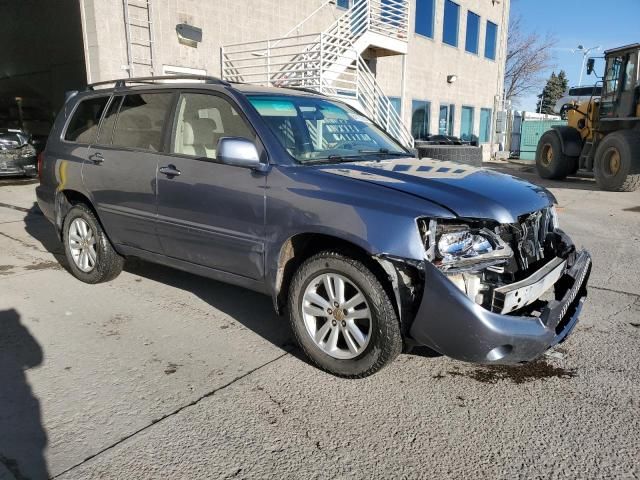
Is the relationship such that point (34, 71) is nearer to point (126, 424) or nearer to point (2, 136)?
point (2, 136)

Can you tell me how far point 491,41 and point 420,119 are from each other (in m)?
8.44

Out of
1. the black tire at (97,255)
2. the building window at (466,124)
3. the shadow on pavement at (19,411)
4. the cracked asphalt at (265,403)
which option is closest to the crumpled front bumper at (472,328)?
the cracked asphalt at (265,403)

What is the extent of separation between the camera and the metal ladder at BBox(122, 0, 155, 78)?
10.9 m

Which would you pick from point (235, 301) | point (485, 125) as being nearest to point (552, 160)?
point (485, 125)

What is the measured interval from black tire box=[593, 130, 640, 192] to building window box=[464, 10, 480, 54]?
41.1 ft

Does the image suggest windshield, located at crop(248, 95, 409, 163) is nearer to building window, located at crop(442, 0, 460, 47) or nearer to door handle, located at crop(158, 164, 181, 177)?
door handle, located at crop(158, 164, 181, 177)

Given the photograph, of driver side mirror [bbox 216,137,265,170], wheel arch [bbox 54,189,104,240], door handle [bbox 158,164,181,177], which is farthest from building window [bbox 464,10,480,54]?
driver side mirror [bbox 216,137,265,170]

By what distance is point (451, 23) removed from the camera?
21781 mm

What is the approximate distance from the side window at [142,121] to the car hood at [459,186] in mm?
1555

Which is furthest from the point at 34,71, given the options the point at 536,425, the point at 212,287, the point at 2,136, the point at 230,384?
the point at 536,425

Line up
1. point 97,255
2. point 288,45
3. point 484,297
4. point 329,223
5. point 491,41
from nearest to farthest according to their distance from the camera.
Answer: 1. point 484,297
2. point 329,223
3. point 97,255
4. point 288,45
5. point 491,41

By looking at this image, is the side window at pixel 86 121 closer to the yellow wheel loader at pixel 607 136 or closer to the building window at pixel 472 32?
the yellow wheel loader at pixel 607 136

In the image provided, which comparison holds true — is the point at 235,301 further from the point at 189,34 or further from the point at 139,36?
the point at 189,34

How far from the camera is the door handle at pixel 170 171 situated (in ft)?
12.7
